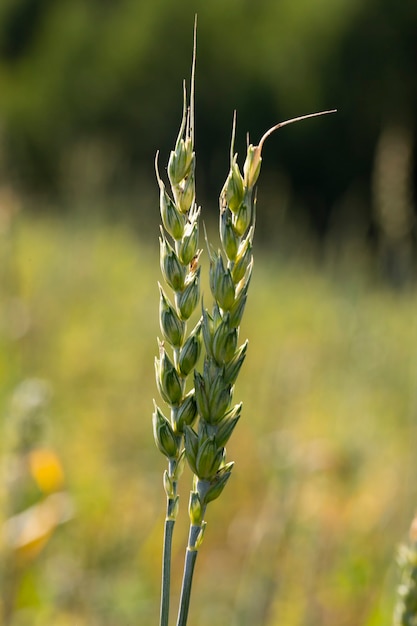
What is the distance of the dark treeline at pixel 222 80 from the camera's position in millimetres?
14789

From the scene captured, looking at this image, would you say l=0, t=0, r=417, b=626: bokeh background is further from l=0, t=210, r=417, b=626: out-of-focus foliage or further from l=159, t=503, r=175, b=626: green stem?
l=159, t=503, r=175, b=626: green stem

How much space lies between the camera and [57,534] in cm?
224

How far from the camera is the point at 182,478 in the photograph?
3057 millimetres

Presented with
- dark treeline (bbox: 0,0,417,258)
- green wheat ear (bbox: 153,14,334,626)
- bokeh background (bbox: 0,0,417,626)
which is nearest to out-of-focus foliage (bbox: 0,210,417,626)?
bokeh background (bbox: 0,0,417,626)

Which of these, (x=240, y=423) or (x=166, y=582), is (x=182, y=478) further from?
(x=166, y=582)

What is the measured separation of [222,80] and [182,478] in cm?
1308

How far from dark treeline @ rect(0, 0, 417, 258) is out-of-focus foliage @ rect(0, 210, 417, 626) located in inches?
373

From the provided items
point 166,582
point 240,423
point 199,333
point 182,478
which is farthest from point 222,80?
point 166,582

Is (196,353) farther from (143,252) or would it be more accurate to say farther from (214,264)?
(143,252)

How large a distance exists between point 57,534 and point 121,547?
23 centimetres

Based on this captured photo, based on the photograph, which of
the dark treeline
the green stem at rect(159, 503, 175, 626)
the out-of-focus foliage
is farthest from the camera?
the dark treeline

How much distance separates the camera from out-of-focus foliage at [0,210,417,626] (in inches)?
69.5

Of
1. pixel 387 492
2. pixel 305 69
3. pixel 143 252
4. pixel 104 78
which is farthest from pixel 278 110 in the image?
pixel 387 492

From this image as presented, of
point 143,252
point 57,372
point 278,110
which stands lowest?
point 57,372
